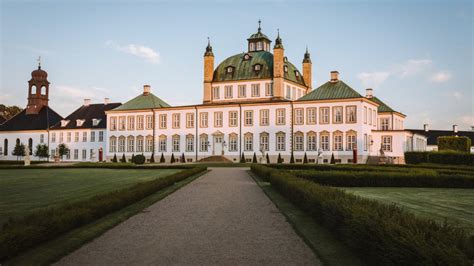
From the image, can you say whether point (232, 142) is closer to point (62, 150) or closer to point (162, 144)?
point (162, 144)

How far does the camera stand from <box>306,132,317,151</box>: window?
4791 cm

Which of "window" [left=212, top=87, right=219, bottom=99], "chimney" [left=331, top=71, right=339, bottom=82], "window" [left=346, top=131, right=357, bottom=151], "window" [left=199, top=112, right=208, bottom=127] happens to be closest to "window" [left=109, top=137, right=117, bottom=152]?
"window" [left=199, top=112, right=208, bottom=127]

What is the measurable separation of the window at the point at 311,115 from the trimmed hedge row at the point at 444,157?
1148 cm

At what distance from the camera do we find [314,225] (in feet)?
33.3

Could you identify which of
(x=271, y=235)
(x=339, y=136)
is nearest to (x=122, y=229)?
(x=271, y=235)

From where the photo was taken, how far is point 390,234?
6.02 metres

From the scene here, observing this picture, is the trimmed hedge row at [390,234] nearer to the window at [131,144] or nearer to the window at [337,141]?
the window at [337,141]

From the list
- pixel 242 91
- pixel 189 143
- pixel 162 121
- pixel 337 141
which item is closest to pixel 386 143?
pixel 337 141

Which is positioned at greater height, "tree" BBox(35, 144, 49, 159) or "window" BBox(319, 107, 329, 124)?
"window" BBox(319, 107, 329, 124)

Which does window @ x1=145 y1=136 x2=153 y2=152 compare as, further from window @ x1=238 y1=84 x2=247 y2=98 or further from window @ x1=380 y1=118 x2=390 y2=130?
window @ x1=380 y1=118 x2=390 y2=130

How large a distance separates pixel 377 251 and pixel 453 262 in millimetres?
1645

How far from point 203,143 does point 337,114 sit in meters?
16.3

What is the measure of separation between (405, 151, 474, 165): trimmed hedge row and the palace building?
4.88 m

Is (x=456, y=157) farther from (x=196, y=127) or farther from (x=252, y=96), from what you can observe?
(x=196, y=127)
